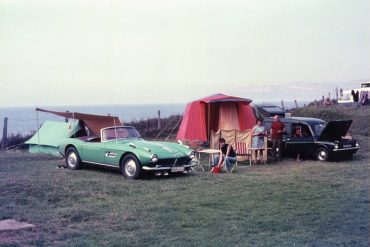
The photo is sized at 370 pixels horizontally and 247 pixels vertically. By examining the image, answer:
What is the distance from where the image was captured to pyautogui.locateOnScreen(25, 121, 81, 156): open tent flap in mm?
18969

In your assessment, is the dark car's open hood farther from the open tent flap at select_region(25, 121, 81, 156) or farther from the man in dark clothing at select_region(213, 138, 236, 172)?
the open tent flap at select_region(25, 121, 81, 156)

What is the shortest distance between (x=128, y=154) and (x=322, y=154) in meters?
6.75

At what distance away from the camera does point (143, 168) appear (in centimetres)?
1230

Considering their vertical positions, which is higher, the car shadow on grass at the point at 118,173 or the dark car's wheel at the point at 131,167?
the dark car's wheel at the point at 131,167

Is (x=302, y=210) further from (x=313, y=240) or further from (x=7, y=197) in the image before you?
(x=7, y=197)

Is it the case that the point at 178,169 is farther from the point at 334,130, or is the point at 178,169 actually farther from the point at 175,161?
the point at 334,130

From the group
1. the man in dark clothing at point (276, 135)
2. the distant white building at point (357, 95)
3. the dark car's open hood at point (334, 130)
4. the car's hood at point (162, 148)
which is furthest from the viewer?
the distant white building at point (357, 95)

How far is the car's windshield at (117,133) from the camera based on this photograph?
13766mm

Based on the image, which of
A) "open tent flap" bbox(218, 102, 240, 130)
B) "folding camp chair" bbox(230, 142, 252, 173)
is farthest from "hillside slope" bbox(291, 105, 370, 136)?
"folding camp chair" bbox(230, 142, 252, 173)

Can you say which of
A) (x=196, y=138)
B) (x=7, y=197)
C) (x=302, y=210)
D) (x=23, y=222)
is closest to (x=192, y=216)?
(x=302, y=210)

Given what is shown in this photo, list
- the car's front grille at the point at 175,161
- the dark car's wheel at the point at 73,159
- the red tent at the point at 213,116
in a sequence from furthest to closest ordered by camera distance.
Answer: the red tent at the point at 213,116 < the dark car's wheel at the point at 73,159 < the car's front grille at the point at 175,161

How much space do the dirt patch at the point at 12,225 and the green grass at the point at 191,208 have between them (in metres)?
0.20

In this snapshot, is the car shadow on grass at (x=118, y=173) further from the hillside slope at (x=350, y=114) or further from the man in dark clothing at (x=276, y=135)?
the hillside slope at (x=350, y=114)

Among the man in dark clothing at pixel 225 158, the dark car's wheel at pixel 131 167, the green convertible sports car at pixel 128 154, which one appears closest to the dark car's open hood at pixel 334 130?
the man in dark clothing at pixel 225 158
